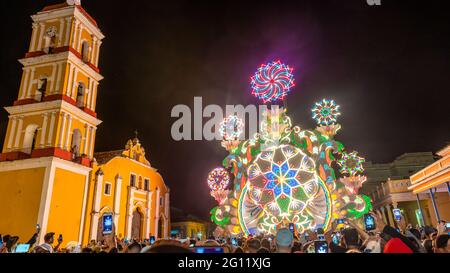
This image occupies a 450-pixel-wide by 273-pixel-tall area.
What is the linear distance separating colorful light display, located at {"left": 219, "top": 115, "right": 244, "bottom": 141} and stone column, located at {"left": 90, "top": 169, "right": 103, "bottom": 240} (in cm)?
1198

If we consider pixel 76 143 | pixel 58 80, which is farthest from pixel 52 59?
pixel 76 143

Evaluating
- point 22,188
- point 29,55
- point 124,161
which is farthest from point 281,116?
point 29,55

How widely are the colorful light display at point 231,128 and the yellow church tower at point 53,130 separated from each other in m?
11.5

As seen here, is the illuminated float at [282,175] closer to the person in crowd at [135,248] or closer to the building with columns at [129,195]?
the building with columns at [129,195]

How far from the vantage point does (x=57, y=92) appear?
22969mm

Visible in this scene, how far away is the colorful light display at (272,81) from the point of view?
82.1ft

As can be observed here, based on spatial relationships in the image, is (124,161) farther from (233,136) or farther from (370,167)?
(370,167)

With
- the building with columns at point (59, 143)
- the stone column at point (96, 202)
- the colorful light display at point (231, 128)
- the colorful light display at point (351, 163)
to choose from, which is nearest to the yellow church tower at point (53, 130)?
the building with columns at point (59, 143)

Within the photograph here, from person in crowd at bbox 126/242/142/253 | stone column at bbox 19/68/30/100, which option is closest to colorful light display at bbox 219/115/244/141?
stone column at bbox 19/68/30/100

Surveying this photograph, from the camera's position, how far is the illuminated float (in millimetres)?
22250

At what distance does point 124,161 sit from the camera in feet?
99.9

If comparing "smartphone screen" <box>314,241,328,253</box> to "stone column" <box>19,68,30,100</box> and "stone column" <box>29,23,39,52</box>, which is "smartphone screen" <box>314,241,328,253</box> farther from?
"stone column" <box>29,23,39,52</box>

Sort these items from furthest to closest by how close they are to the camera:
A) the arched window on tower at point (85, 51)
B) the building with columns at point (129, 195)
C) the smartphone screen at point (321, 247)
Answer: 1. the arched window on tower at point (85, 51)
2. the building with columns at point (129, 195)
3. the smartphone screen at point (321, 247)

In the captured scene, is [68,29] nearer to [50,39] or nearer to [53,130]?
[50,39]
